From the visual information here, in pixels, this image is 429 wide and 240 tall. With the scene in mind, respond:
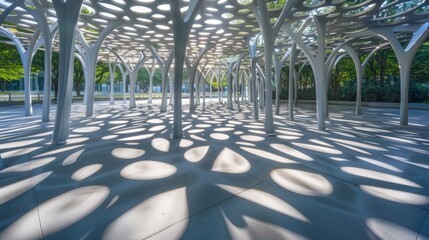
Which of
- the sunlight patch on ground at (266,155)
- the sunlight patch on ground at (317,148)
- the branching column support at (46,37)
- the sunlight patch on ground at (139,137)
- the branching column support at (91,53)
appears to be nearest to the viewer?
the sunlight patch on ground at (266,155)

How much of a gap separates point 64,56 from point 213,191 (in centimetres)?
643

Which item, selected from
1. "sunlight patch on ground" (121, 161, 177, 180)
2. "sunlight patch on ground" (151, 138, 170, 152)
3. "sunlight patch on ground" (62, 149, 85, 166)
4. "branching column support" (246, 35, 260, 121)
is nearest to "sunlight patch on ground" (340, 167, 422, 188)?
"sunlight patch on ground" (121, 161, 177, 180)

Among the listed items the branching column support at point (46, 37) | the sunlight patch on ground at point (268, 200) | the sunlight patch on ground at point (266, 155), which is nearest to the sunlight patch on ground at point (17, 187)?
the sunlight patch on ground at point (268, 200)

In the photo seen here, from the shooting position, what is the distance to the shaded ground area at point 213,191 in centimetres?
276

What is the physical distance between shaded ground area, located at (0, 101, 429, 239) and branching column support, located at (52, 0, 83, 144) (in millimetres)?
963

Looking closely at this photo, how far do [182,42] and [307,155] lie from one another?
225 inches

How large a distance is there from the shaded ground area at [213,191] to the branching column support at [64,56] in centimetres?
96

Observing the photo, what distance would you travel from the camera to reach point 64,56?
669 centimetres

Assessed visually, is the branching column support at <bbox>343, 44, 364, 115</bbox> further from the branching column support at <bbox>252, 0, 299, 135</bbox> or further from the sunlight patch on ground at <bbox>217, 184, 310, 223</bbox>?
the sunlight patch on ground at <bbox>217, 184, 310, 223</bbox>

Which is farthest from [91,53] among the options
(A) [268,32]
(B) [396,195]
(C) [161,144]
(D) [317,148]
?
(B) [396,195]

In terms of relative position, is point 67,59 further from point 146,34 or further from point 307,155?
point 146,34

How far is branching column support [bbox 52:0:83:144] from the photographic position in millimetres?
6430

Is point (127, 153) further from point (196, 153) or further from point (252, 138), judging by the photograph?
point (252, 138)

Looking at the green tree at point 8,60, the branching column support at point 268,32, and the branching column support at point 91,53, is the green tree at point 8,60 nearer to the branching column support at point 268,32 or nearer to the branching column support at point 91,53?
the branching column support at point 91,53
